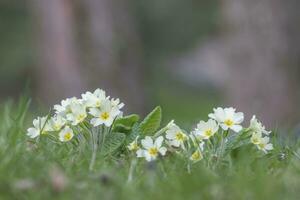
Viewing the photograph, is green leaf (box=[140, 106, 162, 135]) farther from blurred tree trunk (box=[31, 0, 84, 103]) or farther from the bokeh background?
blurred tree trunk (box=[31, 0, 84, 103])

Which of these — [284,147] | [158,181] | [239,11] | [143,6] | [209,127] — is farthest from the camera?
[143,6]

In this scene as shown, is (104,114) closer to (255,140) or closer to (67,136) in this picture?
(67,136)

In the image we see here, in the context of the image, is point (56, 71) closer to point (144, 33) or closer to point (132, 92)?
point (132, 92)

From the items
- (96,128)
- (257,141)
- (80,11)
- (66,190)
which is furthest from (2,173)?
(80,11)

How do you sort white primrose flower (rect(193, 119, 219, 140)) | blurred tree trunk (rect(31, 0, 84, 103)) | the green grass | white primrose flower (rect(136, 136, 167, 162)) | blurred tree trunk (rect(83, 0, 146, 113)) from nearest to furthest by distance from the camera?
1. the green grass
2. white primrose flower (rect(136, 136, 167, 162))
3. white primrose flower (rect(193, 119, 219, 140))
4. blurred tree trunk (rect(83, 0, 146, 113))
5. blurred tree trunk (rect(31, 0, 84, 103))

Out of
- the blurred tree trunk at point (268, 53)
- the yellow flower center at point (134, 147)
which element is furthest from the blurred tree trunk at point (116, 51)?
the yellow flower center at point (134, 147)

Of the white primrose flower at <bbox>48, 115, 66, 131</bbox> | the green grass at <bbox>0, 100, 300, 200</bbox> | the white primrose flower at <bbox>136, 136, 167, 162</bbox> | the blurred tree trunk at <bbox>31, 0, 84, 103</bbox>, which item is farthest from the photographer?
the blurred tree trunk at <bbox>31, 0, 84, 103</bbox>

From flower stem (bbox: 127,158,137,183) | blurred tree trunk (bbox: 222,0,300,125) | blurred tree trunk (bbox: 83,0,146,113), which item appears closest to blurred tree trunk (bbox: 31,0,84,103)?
blurred tree trunk (bbox: 83,0,146,113)
